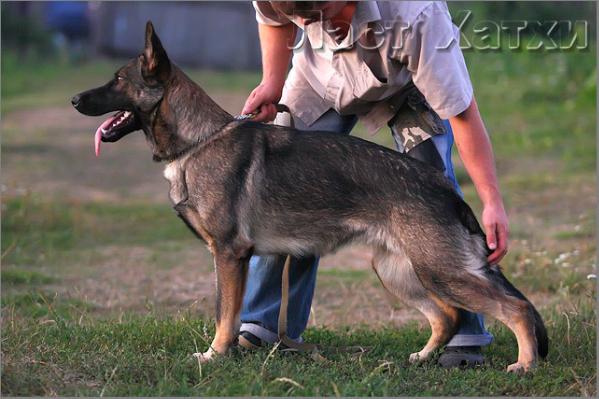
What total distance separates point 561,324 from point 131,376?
94.6 inches

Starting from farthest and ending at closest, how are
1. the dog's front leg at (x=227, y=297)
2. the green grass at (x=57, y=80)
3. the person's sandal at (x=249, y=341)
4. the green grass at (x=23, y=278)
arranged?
the green grass at (x=57, y=80), the green grass at (x=23, y=278), the person's sandal at (x=249, y=341), the dog's front leg at (x=227, y=297)

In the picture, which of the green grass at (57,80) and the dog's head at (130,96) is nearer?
the dog's head at (130,96)

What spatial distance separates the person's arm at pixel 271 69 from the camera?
5.19m

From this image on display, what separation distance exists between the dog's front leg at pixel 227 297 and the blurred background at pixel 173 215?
29.8 inches

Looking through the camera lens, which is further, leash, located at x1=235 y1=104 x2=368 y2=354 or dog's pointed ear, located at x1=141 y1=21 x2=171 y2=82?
leash, located at x1=235 y1=104 x2=368 y2=354

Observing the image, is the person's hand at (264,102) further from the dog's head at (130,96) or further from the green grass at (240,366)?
the green grass at (240,366)

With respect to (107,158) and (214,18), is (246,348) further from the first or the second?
(214,18)

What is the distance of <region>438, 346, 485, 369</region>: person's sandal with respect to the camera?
4.91m

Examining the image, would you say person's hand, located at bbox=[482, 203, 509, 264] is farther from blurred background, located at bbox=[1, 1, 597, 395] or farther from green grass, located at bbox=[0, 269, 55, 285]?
green grass, located at bbox=[0, 269, 55, 285]

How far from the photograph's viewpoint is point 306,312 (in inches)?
209

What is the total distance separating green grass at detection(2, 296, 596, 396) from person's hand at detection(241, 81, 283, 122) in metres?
1.12

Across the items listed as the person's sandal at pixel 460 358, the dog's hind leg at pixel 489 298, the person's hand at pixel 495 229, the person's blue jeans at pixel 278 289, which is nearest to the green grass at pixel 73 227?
the person's blue jeans at pixel 278 289

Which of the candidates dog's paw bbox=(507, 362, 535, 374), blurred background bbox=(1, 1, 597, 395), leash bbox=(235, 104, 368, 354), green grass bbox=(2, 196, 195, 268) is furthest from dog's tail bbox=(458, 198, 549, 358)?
green grass bbox=(2, 196, 195, 268)

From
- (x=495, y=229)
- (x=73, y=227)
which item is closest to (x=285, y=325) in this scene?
(x=495, y=229)
